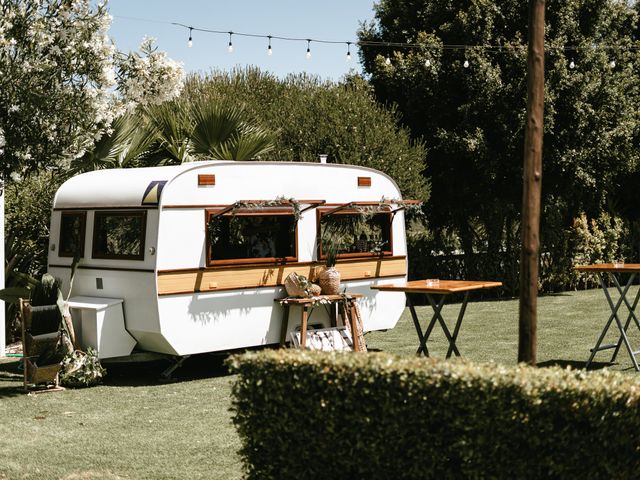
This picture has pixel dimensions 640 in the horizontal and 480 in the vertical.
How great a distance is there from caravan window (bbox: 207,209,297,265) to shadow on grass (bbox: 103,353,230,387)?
1.29 metres

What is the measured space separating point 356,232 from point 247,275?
6.30ft

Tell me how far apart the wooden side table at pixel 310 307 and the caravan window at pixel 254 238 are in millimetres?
554

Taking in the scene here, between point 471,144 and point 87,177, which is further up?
point 471,144

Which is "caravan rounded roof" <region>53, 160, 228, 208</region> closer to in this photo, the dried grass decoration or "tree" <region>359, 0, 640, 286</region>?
the dried grass decoration

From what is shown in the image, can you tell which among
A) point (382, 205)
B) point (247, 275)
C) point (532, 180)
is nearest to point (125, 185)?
point (247, 275)

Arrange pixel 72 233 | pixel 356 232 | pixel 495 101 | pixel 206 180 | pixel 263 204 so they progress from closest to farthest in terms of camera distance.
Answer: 1. pixel 206 180
2. pixel 263 204
3. pixel 72 233
4. pixel 356 232
5. pixel 495 101

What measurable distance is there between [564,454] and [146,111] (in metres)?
10.5

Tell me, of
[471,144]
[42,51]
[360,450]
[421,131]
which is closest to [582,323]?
[471,144]

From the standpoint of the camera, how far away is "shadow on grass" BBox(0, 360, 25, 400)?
10.00 m

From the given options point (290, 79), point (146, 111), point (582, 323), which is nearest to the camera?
point (146, 111)

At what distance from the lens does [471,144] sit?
19.2m

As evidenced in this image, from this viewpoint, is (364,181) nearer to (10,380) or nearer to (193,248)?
(193,248)

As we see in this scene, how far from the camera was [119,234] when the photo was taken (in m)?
10.8

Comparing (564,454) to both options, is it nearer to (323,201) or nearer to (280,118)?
(323,201)
